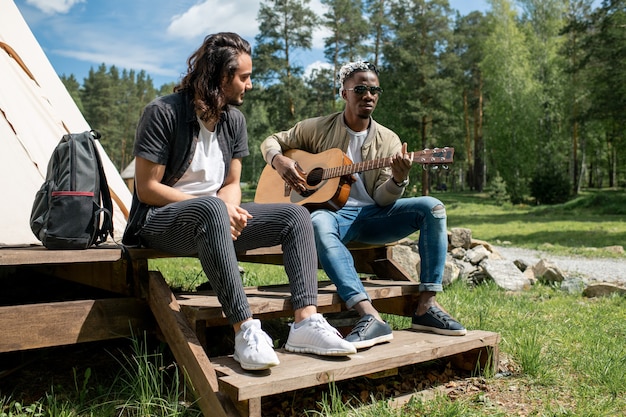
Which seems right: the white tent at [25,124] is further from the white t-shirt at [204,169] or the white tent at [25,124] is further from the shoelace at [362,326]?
the shoelace at [362,326]

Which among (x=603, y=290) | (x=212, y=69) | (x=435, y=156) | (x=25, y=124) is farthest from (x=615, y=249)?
(x=25, y=124)

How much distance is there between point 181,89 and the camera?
9.26 feet

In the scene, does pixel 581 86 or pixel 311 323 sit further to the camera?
pixel 581 86

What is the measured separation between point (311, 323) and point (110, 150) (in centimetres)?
5793

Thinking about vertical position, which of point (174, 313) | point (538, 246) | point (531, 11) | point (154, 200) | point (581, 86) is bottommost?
point (538, 246)

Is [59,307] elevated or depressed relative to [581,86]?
depressed

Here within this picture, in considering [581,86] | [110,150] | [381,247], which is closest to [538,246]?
[381,247]

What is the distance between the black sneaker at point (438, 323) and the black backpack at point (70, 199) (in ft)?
5.76

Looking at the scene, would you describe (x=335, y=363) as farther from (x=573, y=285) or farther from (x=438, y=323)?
(x=573, y=285)

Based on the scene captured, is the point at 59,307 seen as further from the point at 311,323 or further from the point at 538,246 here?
the point at 538,246

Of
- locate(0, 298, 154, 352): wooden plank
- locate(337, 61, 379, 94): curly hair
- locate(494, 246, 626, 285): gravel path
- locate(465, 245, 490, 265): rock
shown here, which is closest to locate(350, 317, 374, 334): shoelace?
locate(0, 298, 154, 352): wooden plank

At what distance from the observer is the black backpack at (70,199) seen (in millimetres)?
2553

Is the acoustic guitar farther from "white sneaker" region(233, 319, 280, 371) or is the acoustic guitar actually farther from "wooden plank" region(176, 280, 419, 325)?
"white sneaker" region(233, 319, 280, 371)

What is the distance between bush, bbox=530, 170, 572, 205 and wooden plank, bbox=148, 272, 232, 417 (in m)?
23.4
